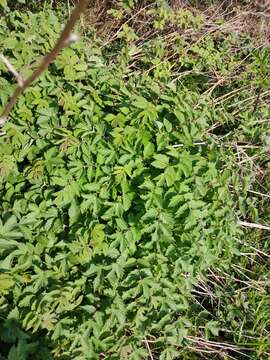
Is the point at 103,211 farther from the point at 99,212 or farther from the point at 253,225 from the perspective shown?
the point at 253,225

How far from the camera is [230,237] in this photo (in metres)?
2.35

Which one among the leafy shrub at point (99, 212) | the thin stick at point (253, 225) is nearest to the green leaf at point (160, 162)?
the leafy shrub at point (99, 212)

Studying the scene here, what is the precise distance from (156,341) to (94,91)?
51.3 inches

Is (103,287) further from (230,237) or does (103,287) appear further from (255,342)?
(255,342)

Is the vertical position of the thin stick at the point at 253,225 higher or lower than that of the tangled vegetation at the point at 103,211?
lower

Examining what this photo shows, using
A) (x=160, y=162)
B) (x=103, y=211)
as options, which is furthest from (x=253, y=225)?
(x=103, y=211)

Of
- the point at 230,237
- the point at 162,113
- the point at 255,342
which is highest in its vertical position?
the point at 162,113

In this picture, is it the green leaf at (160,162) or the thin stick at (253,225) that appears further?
the thin stick at (253,225)

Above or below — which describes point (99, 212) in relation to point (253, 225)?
above

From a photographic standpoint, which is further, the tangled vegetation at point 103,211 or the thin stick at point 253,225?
the thin stick at point 253,225

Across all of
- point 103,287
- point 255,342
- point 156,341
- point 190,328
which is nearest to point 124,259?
point 103,287

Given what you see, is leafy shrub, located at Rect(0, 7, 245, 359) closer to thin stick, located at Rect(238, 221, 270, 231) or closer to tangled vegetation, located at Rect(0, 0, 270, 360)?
tangled vegetation, located at Rect(0, 0, 270, 360)

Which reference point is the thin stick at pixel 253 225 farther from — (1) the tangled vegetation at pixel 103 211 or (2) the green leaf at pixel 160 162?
(2) the green leaf at pixel 160 162

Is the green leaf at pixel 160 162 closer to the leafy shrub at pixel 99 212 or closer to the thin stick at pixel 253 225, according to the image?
the leafy shrub at pixel 99 212
